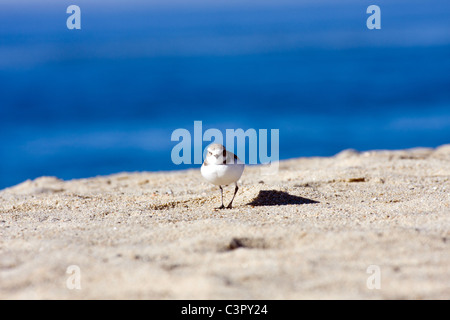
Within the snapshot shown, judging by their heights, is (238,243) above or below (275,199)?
below

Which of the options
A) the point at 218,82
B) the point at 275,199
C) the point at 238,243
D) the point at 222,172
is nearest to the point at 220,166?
the point at 222,172

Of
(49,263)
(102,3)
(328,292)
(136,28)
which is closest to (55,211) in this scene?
(49,263)

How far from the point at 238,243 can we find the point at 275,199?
1.71 metres

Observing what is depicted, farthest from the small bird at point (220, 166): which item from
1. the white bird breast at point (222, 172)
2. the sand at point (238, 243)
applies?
the sand at point (238, 243)

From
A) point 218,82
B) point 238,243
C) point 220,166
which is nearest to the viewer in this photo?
point 238,243

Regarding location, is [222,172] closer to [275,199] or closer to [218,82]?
[275,199]

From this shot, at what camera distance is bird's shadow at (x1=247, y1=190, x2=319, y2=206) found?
18.3 feet

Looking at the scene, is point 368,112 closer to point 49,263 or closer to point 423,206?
point 423,206

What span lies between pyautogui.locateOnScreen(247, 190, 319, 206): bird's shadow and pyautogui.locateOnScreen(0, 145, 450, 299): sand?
10 mm

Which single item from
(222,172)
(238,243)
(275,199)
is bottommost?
(238,243)

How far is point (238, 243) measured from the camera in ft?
13.2

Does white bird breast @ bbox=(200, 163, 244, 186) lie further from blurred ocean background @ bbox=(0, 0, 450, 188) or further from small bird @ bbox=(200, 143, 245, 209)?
blurred ocean background @ bbox=(0, 0, 450, 188)

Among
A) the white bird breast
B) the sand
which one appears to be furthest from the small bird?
the sand

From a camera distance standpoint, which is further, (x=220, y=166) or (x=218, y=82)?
(x=218, y=82)
